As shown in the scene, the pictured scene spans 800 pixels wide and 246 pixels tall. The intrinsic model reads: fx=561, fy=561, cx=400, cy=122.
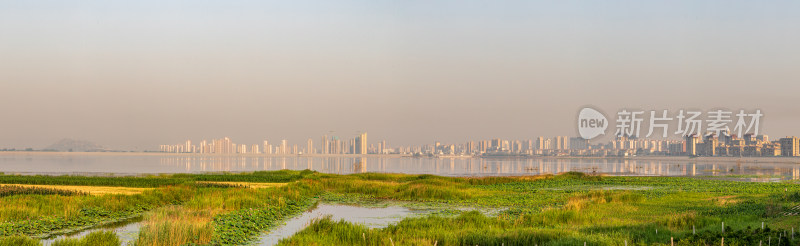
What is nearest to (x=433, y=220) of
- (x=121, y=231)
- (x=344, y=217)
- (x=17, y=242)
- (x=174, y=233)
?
(x=344, y=217)

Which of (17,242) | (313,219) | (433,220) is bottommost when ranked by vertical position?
(313,219)

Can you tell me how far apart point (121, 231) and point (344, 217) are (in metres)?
9.92

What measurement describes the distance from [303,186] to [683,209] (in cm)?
2556

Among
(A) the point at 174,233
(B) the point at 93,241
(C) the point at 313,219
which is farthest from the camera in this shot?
(C) the point at 313,219

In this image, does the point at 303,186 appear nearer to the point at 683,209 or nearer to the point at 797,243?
the point at 683,209

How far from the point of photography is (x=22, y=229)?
19.2m

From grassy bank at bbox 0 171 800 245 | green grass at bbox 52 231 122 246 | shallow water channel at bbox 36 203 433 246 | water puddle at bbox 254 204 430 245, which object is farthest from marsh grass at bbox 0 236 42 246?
water puddle at bbox 254 204 430 245

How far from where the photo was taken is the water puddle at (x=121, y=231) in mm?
18359

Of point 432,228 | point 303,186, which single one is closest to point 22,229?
point 432,228

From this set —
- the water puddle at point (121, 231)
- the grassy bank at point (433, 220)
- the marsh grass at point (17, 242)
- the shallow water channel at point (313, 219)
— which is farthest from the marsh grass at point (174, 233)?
the marsh grass at point (17, 242)

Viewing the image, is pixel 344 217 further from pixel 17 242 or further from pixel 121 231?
pixel 17 242

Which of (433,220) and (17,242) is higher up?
(17,242)

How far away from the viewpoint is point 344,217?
27141 millimetres

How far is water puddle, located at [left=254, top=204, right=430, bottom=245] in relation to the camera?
69.8ft
